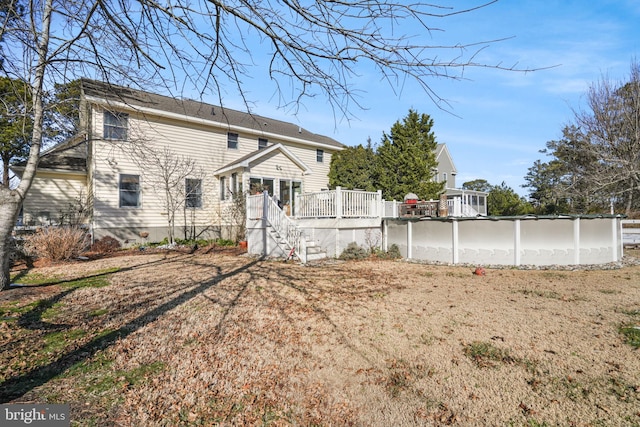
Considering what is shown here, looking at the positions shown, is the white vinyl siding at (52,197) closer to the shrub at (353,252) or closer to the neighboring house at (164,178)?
the neighboring house at (164,178)

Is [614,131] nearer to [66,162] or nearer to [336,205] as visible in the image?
[336,205]

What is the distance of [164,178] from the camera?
14414 mm

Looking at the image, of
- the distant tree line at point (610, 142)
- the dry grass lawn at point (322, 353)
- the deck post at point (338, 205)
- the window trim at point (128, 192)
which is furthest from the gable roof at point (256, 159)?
the distant tree line at point (610, 142)

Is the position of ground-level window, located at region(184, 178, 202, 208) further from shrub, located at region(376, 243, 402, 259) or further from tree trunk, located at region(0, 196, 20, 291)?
shrub, located at region(376, 243, 402, 259)

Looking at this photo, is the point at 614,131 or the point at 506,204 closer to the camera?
the point at 614,131

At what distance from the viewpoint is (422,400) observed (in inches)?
105

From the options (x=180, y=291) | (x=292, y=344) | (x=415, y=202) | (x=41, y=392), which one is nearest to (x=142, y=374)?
(x=41, y=392)

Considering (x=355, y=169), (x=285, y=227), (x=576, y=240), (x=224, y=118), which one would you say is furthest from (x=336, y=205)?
(x=224, y=118)

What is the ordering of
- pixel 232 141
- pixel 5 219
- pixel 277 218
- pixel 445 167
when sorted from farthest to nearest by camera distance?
pixel 445 167 < pixel 232 141 < pixel 277 218 < pixel 5 219

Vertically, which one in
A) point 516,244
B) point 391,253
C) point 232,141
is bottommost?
point 391,253

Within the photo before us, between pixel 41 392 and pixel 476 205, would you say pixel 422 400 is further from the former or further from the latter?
pixel 476 205

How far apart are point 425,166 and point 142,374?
18294 millimetres

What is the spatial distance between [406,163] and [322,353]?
54.7 ft

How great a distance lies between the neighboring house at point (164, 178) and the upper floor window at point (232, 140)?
0.05 metres
